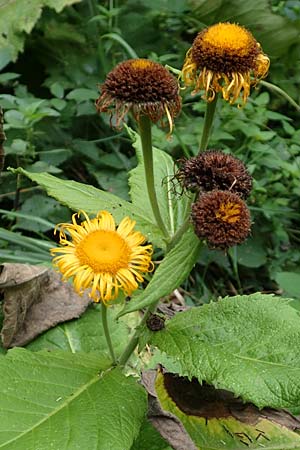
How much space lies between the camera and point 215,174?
1.14 m

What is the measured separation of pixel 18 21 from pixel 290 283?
1405 mm

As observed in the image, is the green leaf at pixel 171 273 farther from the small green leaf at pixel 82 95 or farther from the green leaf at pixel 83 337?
the small green leaf at pixel 82 95

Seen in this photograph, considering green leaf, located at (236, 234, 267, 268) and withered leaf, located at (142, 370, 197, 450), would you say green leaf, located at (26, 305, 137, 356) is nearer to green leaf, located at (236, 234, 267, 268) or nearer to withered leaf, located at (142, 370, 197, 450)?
withered leaf, located at (142, 370, 197, 450)

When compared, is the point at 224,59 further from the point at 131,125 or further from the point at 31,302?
the point at 131,125

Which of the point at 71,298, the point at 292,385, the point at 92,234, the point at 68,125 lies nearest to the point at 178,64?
the point at 68,125

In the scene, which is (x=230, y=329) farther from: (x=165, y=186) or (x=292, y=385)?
(x=165, y=186)

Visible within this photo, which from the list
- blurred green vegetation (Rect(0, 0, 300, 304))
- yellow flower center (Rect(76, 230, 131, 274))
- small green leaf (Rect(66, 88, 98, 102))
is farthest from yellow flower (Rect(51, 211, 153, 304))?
small green leaf (Rect(66, 88, 98, 102))

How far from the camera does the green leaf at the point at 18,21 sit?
2455mm

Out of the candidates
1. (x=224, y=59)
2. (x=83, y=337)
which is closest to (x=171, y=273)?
(x=224, y=59)

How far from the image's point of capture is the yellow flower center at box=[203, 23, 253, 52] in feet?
3.89

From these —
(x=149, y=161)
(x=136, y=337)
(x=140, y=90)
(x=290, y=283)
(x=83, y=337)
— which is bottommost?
(x=290, y=283)

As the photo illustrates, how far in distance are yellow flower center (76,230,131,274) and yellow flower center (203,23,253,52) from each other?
373 millimetres

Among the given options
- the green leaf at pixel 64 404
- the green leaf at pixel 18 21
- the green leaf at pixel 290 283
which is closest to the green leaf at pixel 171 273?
the green leaf at pixel 64 404

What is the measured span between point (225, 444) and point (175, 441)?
12cm
